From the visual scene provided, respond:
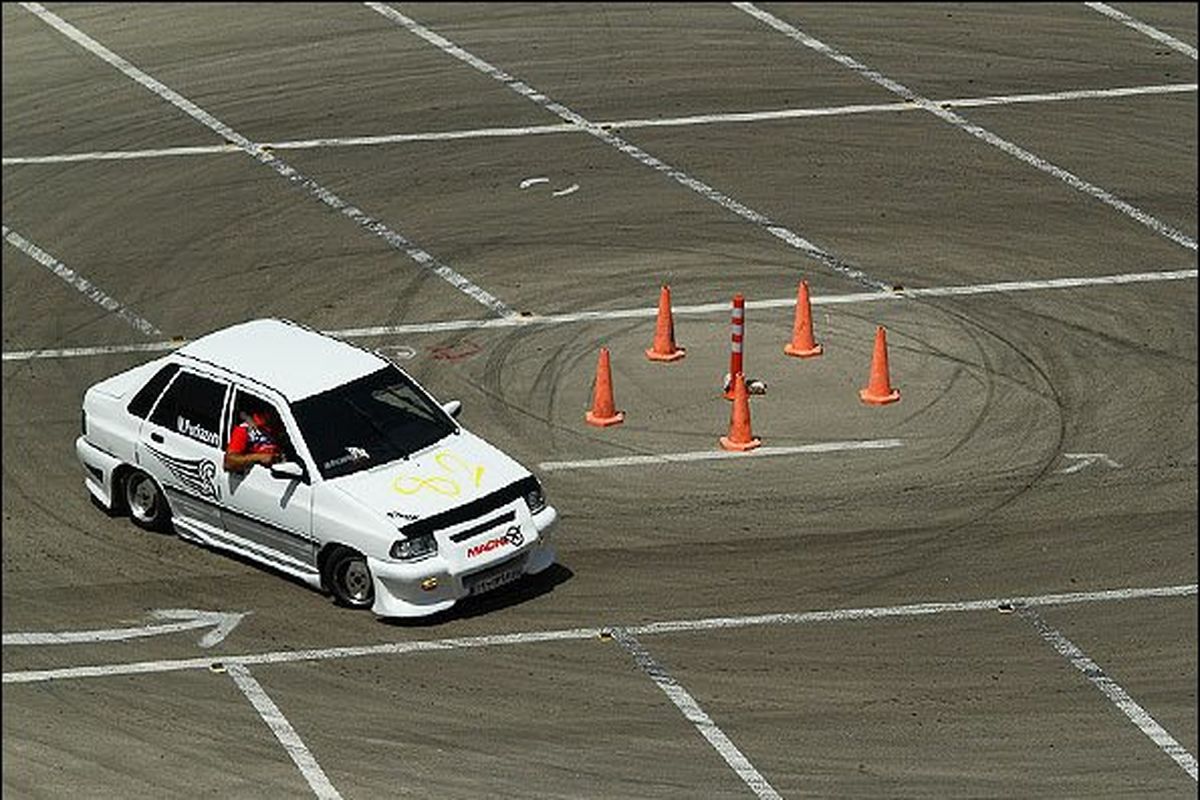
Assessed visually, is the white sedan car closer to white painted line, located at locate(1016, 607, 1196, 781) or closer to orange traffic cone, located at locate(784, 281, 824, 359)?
white painted line, located at locate(1016, 607, 1196, 781)

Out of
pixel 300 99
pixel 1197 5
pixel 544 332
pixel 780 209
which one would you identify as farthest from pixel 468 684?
pixel 1197 5

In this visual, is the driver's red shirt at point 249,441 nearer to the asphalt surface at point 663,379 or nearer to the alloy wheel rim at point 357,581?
the asphalt surface at point 663,379

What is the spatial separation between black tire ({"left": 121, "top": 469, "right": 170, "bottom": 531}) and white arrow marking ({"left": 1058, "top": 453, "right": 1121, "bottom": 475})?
688 centimetres

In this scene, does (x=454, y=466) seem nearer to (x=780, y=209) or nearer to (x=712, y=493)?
(x=712, y=493)

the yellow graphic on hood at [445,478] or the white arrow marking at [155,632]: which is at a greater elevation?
the yellow graphic on hood at [445,478]

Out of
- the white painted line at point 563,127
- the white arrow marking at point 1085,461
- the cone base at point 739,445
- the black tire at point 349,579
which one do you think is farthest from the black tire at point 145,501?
the white painted line at point 563,127

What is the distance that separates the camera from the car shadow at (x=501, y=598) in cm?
2286

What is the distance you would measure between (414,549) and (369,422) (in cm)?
133

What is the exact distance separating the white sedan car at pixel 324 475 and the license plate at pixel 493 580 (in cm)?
1

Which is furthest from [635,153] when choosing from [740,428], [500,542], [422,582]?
[422,582]

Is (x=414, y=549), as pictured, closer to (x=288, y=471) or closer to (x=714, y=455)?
(x=288, y=471)

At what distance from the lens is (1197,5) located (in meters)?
38.1

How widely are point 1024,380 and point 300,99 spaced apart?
35.5 feet

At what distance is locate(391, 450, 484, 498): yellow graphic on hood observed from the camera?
22.9 metres
